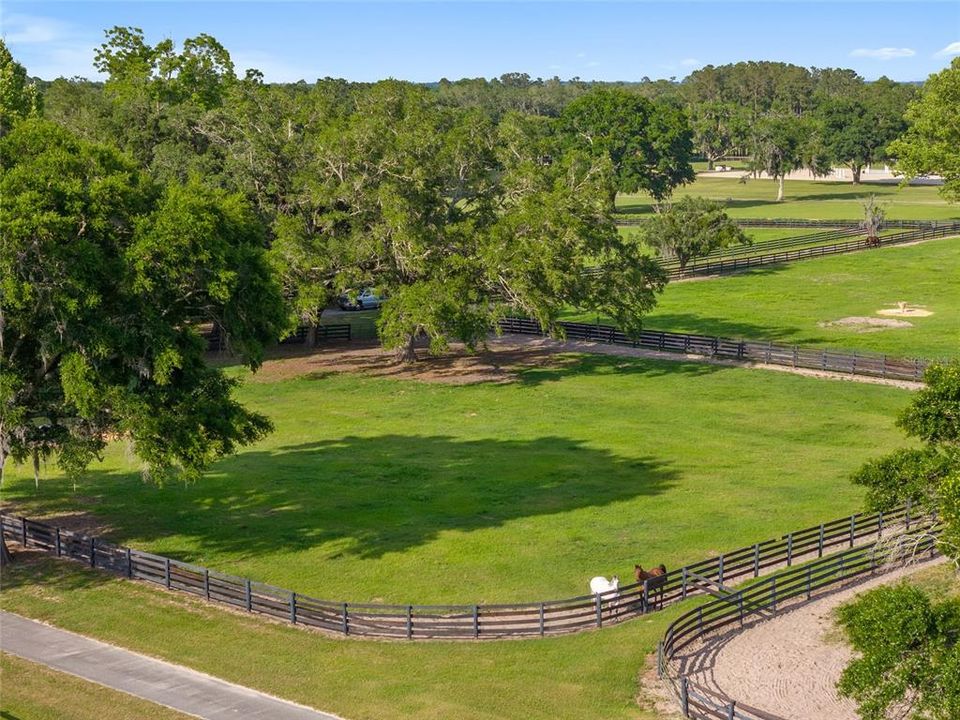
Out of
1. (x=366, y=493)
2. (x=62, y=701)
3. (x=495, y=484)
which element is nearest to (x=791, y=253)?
(x=495, y=484)

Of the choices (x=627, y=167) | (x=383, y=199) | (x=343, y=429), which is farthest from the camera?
(x=627, y=167)

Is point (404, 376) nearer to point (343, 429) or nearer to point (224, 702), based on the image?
point (343, 429)

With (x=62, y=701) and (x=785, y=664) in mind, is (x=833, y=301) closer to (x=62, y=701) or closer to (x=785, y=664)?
(x=785, y=664)

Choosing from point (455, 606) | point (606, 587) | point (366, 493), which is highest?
point (366, 493)

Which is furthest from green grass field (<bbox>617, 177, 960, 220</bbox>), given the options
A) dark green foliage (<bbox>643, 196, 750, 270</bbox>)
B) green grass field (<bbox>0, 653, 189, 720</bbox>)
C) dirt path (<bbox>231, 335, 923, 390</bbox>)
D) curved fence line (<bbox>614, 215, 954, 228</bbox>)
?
green grass field (<bbox>0, 653, 189, 720</bbox>)

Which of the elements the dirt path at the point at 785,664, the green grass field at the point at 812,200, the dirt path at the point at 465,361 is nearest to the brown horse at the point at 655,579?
the dirt path at the point at 785,664

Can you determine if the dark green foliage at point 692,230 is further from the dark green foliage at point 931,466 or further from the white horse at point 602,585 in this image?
the dark green foliage at point 931,466

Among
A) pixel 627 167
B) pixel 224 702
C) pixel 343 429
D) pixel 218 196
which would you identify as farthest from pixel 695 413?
pixel 627 167
